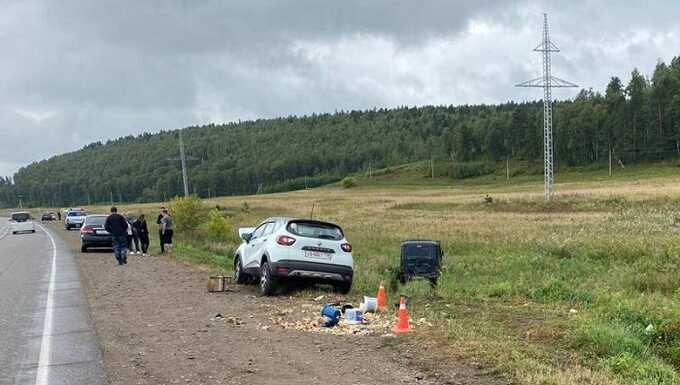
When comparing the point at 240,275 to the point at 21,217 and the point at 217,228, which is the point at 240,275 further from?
the point at 21,217

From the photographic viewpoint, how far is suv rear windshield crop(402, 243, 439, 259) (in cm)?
1782

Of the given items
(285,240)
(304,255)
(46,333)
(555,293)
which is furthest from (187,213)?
(46,333)

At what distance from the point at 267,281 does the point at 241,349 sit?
5.09 m

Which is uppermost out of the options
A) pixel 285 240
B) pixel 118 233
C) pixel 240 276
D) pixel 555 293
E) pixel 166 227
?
pixel 285 240

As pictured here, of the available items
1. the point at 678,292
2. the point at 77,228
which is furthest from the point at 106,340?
the point at 77,228

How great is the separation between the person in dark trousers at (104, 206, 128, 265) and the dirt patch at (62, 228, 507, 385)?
24.5ft

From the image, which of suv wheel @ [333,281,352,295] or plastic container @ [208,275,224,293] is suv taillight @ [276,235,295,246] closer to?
suv wheel @ [333,281,352,295]

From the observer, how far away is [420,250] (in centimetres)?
1794

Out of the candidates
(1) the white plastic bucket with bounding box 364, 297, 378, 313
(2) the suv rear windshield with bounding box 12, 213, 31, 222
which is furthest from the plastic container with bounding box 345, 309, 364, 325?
(2) the suv rear windshield with bounding box 12, 213, 31, 222

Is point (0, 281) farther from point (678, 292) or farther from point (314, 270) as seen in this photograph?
point (678, 292)

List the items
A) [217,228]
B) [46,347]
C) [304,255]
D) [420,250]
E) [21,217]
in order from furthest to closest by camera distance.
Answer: [21,217] → [217,228] → [420,250] → [304,255] → [46,347]

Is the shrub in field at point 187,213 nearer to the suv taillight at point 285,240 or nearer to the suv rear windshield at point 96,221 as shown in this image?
the suv rear windshield at point 96,221

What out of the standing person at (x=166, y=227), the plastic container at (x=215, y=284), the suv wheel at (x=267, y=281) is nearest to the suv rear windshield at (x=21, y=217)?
the standing person at (x=166, y=227)

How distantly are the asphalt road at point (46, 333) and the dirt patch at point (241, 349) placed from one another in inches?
→ 10.5
